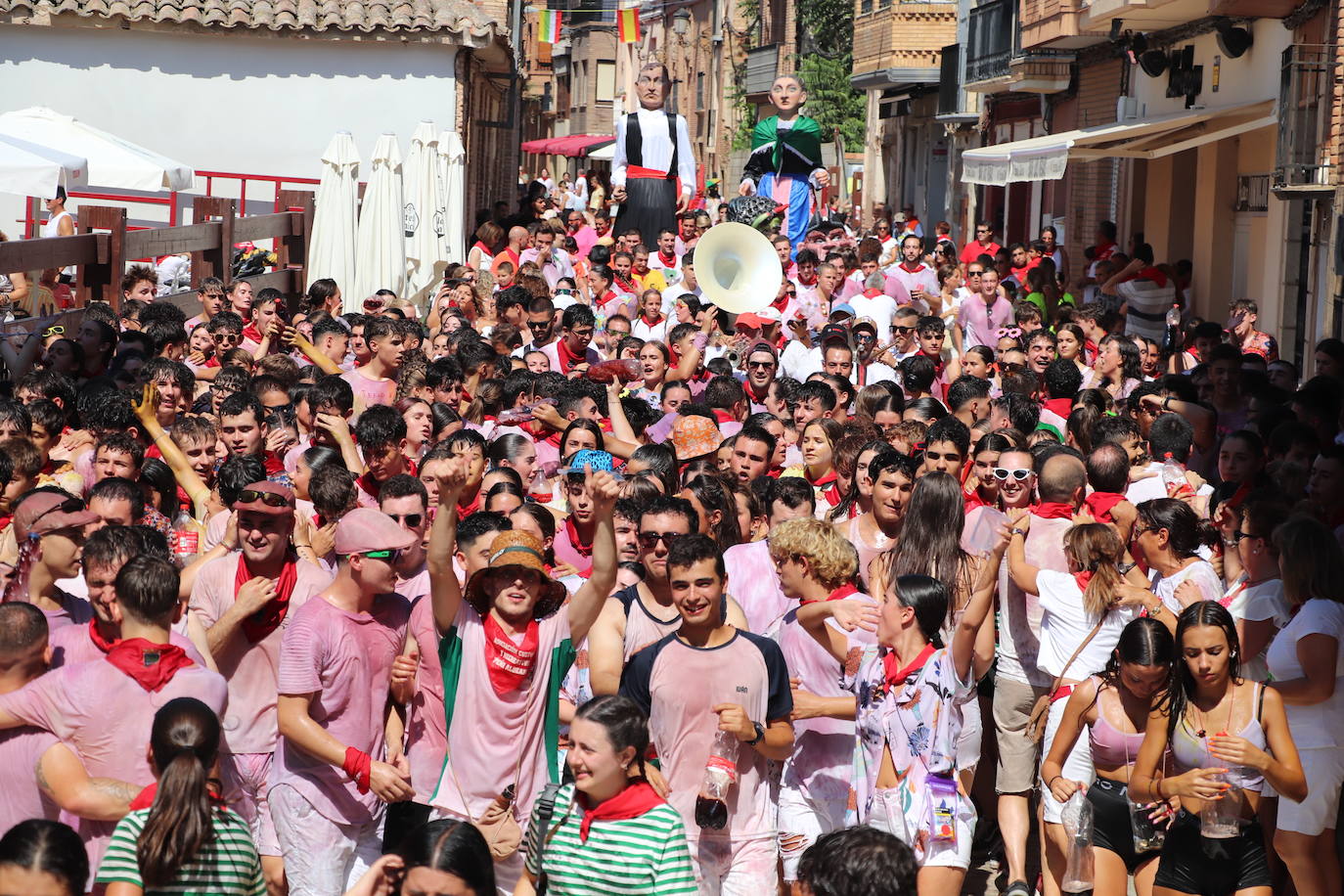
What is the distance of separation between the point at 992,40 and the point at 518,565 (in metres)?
25.3

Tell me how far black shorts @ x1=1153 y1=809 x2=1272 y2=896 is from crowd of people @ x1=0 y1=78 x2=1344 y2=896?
0.01 meters

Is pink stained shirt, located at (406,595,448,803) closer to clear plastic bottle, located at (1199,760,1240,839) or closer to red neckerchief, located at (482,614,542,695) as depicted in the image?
red neckerchief, located at (482,614,542,695)

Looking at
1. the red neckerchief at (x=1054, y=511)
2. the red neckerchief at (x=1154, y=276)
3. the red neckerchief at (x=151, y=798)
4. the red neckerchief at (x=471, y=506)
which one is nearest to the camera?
the red neckerchief at (x=151, y=798)

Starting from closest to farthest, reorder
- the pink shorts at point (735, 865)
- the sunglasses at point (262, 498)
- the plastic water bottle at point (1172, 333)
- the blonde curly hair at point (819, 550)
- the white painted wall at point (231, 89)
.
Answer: the pink shorts at point (735, 865), the sunglasses at point (262, 498), the blonde curly hair at point (819, 550), the plastic water bottle at point (1172, 333), the white painted wall at point (231, 89)

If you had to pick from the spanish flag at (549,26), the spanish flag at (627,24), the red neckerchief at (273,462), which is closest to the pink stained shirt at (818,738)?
the red neckerchief at (273,462)

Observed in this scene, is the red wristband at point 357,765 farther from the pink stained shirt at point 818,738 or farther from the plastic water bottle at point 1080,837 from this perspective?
the plastic water bottle at point 1080,837

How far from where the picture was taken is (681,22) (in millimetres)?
61906

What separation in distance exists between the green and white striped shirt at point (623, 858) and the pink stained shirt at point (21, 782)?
146 cm

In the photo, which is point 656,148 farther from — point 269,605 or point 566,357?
point 269,605

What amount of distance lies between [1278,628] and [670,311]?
26.3 ft

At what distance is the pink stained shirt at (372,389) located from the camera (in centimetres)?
980

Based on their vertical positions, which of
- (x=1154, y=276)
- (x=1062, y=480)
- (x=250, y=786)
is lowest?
(x=250, y=786)

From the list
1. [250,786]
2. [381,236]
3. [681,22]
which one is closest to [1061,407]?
[250,786]

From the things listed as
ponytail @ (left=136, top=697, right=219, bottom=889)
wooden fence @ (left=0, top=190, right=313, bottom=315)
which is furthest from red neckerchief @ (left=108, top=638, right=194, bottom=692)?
wooden fence @ (left=0, top=190, right=313, bottom=315)
